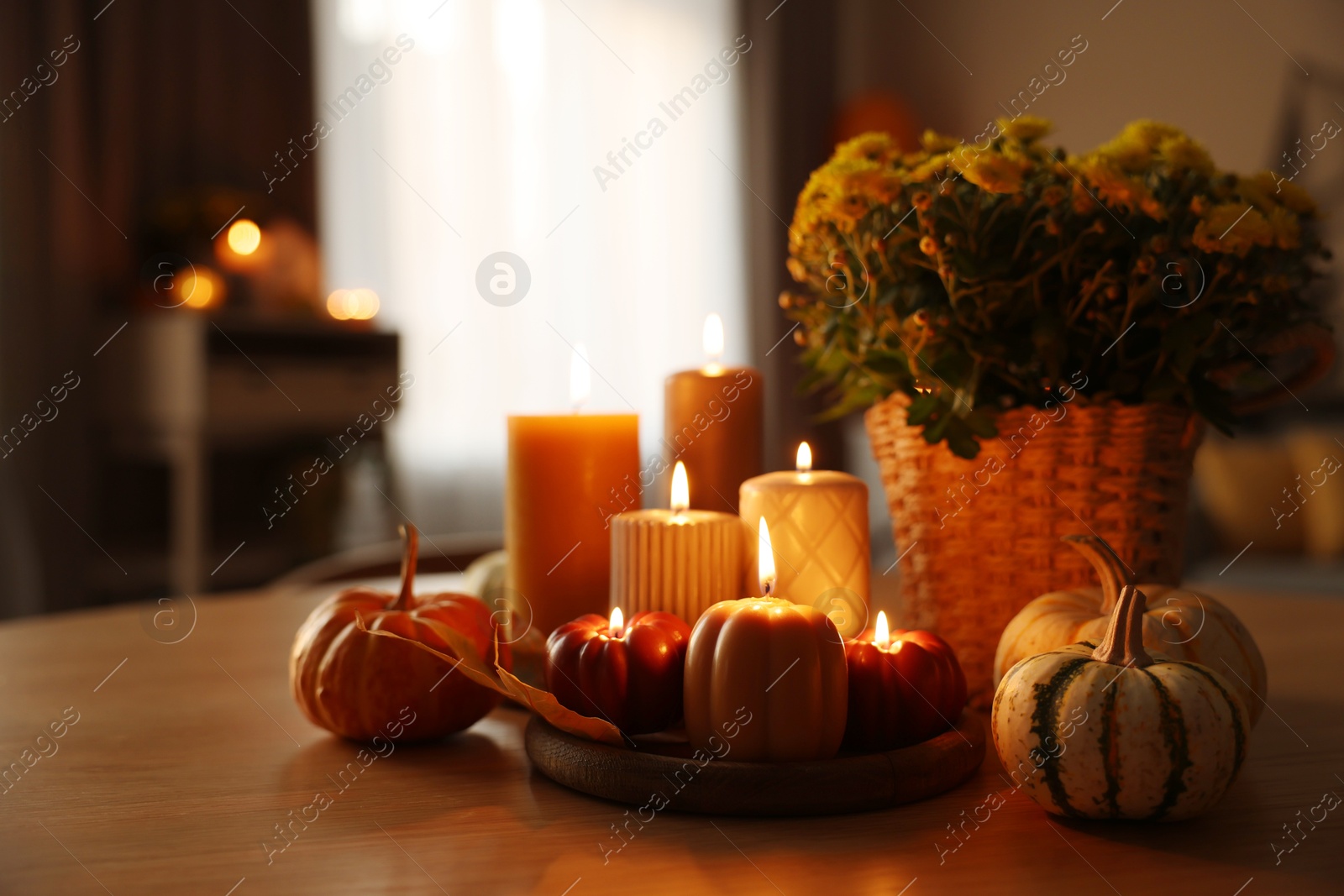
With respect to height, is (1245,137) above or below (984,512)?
above

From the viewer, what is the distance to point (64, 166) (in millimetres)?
2727

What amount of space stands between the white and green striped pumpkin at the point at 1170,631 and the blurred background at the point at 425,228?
2328 millimetres

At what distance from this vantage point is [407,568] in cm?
75

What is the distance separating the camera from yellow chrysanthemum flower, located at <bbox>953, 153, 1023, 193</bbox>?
2.23 feet

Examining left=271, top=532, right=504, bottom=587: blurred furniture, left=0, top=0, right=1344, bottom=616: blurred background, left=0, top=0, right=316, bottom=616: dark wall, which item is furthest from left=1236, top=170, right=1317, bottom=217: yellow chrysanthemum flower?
left=0, top=0, right=316, bottom=616: dark wall

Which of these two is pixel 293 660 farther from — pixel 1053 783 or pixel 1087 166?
pixel 1087 166

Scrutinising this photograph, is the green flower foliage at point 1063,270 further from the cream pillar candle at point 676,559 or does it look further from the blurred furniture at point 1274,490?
the blurred furniture at point 1274,490

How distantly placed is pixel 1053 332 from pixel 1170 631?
0.21 meters

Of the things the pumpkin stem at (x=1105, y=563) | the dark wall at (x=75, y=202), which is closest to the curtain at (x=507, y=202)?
the dark wall at (x=75, y=202)

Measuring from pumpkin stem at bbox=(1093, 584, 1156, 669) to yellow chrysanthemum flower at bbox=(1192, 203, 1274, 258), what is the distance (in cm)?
27

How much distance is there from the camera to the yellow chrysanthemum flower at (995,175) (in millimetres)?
681

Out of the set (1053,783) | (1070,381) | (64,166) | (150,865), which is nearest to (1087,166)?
(1070,381)

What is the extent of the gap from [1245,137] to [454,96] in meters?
2.47

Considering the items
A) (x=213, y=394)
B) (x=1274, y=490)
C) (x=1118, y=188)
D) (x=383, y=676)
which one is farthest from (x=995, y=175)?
(x=1274, y=490)
